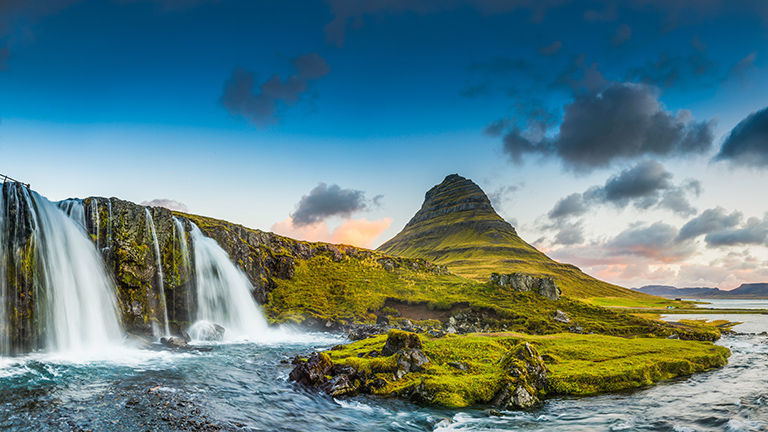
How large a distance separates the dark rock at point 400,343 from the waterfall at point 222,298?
30.8 meters

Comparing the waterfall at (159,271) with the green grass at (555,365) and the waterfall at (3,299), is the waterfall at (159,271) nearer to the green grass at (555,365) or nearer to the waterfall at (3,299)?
the waterfall at (3,299)

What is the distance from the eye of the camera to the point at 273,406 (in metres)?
21.5

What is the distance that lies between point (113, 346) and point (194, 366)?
12.7m

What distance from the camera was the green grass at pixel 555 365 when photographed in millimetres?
22875

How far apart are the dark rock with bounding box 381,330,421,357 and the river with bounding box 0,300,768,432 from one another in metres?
7.09

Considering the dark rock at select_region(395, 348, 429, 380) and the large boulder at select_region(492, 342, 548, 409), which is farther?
the dark rock at select_region(395, 348, 429, 380)

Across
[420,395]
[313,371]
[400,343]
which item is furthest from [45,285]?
[420,395]

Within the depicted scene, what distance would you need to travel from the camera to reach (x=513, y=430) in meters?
17.8

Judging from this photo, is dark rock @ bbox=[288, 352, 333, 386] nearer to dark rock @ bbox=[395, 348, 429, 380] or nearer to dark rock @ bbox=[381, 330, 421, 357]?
dark rock @ bbox=[381, 330, 421, 357]

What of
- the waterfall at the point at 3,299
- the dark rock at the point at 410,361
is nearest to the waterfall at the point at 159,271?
the waterfall at the point at 3,299

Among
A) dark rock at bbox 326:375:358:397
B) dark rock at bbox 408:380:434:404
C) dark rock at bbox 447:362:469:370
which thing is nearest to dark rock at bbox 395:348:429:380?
dark rock at bbox 447:362:469:370

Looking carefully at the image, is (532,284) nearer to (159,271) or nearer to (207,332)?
(207,332)

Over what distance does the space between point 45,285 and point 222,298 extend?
27.3 metres

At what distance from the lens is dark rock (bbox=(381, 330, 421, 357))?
29.8 metres
